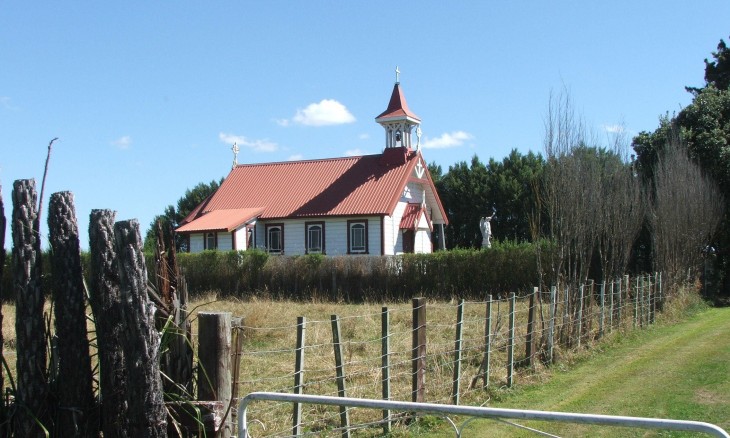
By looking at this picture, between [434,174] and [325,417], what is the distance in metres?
49.9

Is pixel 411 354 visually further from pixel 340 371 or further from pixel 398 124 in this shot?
pixel 398 124

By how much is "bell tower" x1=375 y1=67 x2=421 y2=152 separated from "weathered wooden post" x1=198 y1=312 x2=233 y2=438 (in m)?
33.8

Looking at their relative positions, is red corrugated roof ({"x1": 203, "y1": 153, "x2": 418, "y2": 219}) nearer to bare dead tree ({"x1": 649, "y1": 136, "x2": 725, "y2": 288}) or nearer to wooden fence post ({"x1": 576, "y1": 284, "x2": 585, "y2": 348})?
bare dead tree ({"x1": 649, "y1": 136, "x2": 725, "y2": 288})

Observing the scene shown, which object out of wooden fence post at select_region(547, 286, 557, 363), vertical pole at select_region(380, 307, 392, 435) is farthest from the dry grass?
wooden fence post at select_region(547, 286, 557, 363)

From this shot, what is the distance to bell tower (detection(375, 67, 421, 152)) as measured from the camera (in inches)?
1539

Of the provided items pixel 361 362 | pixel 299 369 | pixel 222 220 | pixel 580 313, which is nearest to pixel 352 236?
pixel 222 220

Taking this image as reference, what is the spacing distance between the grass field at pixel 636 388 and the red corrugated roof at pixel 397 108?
81.8 ft

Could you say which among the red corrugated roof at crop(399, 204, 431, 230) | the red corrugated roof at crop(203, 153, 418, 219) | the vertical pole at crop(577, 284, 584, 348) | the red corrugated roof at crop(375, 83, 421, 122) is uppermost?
the red corrugated roof at crop(375, 83, 421, 122)

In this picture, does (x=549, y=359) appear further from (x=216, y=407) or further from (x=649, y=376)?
(x=216, y=407)

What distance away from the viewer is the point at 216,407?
508cm

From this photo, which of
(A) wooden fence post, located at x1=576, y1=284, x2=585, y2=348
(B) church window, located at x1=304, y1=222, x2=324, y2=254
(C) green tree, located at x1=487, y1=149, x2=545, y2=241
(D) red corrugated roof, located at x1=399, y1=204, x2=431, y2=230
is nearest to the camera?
(A) wooden fence post, located at x1=576, y1=284, x2=585, y2=348

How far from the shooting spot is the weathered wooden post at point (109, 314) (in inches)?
192

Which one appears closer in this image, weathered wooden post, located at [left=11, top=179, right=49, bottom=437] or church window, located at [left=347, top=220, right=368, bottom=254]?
weathered wooden post, located at [left=11, top=179, right=49, bottom=437]

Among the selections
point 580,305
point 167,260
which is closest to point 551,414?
point 167,260
